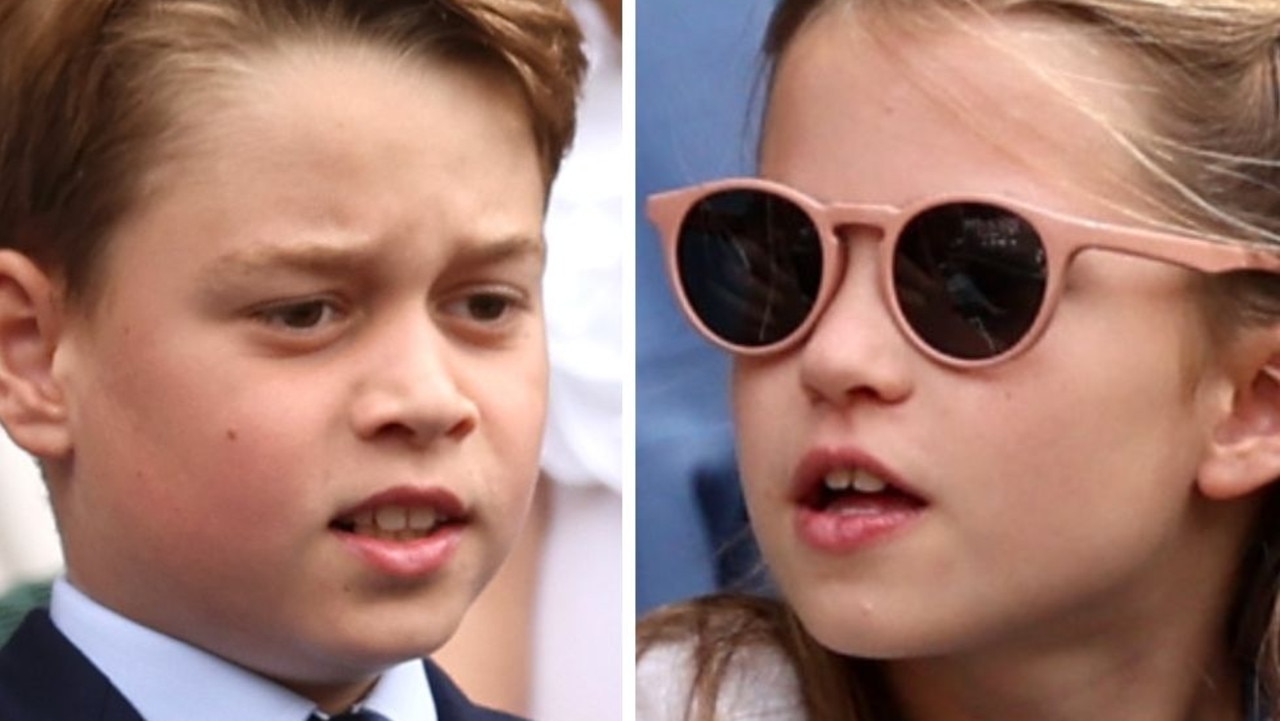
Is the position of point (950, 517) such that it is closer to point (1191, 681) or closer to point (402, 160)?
point (1191, 681)

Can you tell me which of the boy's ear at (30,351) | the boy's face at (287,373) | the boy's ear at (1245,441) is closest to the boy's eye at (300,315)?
the boy's face at (287,373)

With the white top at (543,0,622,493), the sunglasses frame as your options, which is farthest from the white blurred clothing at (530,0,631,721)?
the sunglasses frame

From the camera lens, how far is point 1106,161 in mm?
1192

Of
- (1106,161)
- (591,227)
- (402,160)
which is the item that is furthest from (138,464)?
(1106,161)

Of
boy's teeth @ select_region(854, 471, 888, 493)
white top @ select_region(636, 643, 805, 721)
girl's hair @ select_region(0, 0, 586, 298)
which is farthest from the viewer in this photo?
white top @ select_region(636, 643, 805, 721)

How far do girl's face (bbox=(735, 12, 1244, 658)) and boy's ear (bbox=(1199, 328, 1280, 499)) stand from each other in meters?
0.01

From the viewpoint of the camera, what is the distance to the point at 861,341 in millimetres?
1186

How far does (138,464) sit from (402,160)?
0.20 meters

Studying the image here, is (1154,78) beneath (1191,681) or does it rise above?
above

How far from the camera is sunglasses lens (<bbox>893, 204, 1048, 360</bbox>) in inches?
45.8

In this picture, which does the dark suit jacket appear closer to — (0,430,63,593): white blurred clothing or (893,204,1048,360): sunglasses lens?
(0,430,63,593): white blurred clothing

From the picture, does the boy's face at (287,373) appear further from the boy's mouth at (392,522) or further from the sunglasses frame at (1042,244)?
the sunglasses frame at (1042,244)

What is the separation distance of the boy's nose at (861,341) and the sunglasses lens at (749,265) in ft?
0.06

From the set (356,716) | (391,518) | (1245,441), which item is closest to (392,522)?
(391,518)
